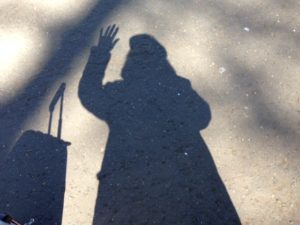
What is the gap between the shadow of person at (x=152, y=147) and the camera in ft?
11.8

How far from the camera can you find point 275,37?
484 centimetres

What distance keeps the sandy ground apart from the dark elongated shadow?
1 cm

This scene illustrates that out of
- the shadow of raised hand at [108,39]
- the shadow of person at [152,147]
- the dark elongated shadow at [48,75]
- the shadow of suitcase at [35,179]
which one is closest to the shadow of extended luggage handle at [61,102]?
the shadow of suitcase at [35,179]

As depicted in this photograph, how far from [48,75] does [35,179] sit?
1440 millimetres

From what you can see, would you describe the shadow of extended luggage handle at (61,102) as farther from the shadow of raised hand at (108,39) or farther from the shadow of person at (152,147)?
the shadow of raised hand at (108,39)

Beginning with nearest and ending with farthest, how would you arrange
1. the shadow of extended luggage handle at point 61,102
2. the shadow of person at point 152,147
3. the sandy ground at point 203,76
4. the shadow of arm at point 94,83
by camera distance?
the shadow of person at point 152,147 → the sandy ground at point 203,76 → the shadow of extended luggage handle at point 61,102 → the shadow of arm at point 94,83

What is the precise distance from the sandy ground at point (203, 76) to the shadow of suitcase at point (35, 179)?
0.10m

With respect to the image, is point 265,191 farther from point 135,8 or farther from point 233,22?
point 135,8

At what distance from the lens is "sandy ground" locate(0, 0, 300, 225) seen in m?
3.74

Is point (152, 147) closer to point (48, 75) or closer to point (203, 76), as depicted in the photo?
point (203, 76)

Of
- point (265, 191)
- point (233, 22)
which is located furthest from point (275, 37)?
point (265, 191)

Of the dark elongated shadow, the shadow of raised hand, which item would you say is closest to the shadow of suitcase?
the dark elongated shadow

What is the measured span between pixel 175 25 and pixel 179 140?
1858 mm

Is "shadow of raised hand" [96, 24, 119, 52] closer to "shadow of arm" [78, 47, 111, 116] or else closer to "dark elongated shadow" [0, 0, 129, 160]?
"shadow of arm" [78, 47, 111, 116]
